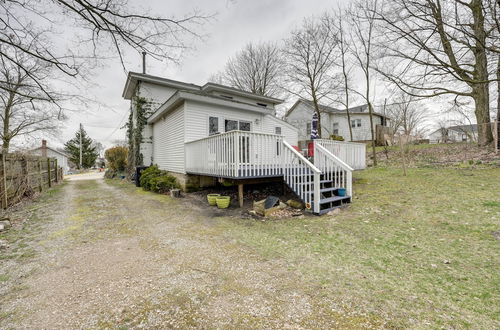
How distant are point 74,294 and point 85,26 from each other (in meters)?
5.19

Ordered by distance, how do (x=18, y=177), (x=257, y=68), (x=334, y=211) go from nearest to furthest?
(x=334, y=211) → (x=18, y=177) → (x=257, y=68)

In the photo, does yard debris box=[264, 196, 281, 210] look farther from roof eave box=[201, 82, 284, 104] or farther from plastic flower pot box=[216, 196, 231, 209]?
roof eave box=[201, 82, 284, 104]

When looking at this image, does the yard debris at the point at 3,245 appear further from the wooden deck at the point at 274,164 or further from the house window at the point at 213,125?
the house window at the point at 213,125

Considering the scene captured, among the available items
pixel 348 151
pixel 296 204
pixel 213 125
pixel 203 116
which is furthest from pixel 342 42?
pixel 296 204

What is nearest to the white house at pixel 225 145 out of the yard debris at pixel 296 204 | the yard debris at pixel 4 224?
the yard debris at pixel 296 204

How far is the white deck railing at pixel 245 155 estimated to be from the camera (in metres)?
5.57

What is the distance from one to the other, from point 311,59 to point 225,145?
16.3m

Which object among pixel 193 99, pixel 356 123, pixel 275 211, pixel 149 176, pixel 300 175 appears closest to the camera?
pixel 275 211

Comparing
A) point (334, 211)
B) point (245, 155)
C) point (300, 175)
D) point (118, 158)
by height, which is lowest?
point (334, 211)

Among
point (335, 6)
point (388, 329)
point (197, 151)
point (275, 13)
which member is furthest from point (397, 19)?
point (388, 329)

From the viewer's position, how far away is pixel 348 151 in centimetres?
809

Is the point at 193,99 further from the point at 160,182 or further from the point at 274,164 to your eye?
the point at 274,164

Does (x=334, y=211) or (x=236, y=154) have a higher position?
(x=236, y=154)

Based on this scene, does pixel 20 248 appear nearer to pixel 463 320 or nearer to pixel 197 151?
pixel 197 151
